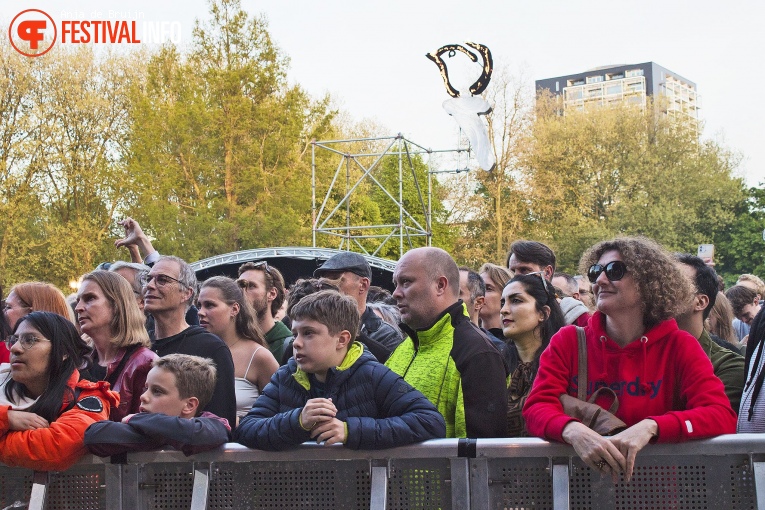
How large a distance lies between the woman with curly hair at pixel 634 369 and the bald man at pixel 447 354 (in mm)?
372

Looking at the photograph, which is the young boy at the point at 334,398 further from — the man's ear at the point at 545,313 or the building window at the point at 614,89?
the building window at the point at 614,89

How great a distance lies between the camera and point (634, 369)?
130 inches

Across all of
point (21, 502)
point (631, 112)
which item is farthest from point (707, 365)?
point (631, 112)

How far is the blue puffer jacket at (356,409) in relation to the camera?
10.6ft

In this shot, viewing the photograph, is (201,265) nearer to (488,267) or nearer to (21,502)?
(488,267)

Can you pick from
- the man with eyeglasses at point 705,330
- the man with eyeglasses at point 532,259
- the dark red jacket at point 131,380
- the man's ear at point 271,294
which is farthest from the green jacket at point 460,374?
the man's ear at point 271,294

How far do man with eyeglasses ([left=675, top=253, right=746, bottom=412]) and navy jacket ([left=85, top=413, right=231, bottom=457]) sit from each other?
2.00 meters

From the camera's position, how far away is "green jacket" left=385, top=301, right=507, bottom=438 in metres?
3.73

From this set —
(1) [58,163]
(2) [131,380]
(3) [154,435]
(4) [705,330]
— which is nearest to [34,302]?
→ (2) [131,380]

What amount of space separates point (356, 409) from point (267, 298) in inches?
120

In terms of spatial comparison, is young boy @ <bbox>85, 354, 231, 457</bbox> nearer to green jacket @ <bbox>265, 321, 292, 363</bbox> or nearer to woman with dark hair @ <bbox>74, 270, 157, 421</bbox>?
woman with dark hair @ <bbox>74, 270, 157, 421</bbox>

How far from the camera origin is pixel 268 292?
644cm

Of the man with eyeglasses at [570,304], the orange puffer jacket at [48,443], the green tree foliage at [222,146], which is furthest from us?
the green tree foliage at [222,146]

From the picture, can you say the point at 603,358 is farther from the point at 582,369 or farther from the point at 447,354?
the point at 447,354
